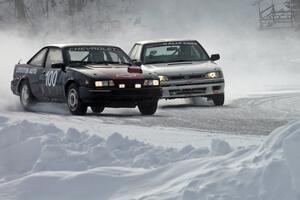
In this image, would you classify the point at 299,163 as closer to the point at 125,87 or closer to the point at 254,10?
the point at 125,87

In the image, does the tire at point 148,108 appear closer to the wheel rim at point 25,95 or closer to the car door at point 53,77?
the car door at point 53,77

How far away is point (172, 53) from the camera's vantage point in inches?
619

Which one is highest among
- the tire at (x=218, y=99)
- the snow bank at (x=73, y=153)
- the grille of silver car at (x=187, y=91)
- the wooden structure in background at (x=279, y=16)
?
the wooden structure in background at (x=279, y=16)

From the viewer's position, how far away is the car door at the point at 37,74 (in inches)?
563

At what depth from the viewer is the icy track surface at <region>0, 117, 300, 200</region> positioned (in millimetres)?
4902

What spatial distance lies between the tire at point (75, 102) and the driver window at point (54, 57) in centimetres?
89

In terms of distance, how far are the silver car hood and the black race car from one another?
35.0 inches

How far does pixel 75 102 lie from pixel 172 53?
349cm

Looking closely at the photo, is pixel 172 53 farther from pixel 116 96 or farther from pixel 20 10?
pixel 20 10

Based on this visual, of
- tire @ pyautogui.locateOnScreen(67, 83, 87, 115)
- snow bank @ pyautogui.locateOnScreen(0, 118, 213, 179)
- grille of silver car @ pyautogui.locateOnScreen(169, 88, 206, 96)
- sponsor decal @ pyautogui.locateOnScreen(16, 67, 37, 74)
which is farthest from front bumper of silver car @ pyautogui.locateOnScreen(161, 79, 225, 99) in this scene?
snow bank @ pyautogui.locateOnScreen(0, 118, 213, 179)

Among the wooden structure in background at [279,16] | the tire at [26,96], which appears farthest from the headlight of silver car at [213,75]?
the wooden structure in background at [279,16]

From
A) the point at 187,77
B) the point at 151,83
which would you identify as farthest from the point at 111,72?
the point at 187,77

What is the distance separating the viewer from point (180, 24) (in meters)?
51.7

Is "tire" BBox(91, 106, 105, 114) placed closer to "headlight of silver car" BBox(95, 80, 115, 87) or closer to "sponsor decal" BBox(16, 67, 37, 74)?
"headlight of silver car" BBox(95, 80, 115, 87)
